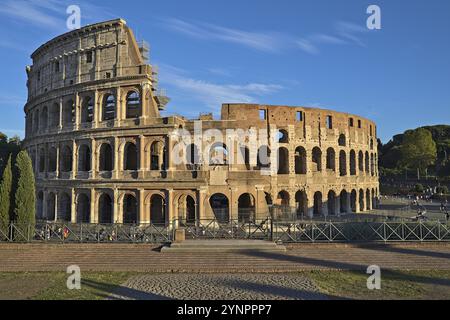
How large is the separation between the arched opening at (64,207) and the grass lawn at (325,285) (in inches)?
726

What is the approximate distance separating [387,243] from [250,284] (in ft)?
28.2

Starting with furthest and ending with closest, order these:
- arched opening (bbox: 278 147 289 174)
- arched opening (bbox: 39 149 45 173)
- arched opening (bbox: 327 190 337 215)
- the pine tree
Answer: arched opening (bbox: 327 190 337 215) < arched opening (bbox: 39 149 45 173) < arched opening (bbox: 278 147 289 174) < the pine tree

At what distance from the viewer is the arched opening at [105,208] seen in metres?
30.5

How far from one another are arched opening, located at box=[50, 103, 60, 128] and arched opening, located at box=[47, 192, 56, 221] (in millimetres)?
6907

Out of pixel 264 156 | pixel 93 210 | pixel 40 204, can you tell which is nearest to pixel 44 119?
pixel 40 204

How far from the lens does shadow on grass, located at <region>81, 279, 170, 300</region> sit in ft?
36.6

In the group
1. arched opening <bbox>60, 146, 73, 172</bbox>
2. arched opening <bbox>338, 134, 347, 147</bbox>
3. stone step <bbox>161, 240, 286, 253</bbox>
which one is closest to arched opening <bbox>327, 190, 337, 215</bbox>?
arched opening <bbox>338, 134, 347, 147</bbox>

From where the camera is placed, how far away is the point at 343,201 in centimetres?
3981

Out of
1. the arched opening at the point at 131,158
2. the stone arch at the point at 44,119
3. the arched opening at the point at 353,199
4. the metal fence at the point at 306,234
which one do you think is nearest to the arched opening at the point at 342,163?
the arched opening at the point at 353,199

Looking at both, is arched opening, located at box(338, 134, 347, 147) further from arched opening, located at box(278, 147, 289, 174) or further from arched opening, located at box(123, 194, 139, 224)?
arched opening, located at box(123, 194, 139, 224)

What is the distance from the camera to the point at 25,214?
2011 cm
